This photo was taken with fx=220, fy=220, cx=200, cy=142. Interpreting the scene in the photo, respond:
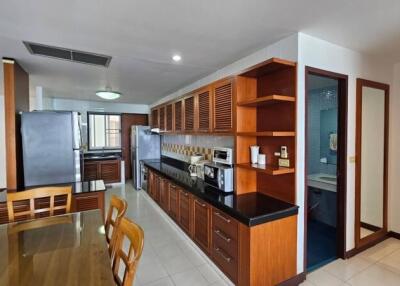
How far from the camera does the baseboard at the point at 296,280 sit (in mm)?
2021

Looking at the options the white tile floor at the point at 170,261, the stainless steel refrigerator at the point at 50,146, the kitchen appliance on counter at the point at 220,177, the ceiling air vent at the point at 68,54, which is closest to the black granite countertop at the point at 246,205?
the kitchen appliance on counter at the point at 220,177

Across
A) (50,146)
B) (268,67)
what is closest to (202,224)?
(268,67)

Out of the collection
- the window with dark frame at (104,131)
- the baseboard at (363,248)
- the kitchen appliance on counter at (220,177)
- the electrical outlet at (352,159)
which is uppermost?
the window with dark frame at (104,131)

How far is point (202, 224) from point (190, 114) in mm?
1674

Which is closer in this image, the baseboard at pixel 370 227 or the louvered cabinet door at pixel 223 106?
the louvered cabinet door at pixel 223 106

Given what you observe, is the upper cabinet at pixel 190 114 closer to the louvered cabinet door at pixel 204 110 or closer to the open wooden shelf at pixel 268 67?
the louvered cabinet door at pixel 204 110

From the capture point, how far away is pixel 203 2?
62.8 inches

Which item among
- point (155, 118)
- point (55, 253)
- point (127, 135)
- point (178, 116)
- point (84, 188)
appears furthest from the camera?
point (127, 135)

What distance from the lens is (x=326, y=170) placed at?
3.82 m

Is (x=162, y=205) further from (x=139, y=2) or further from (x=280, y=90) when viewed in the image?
(x=139, y=2)

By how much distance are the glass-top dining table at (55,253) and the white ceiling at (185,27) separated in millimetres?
1675

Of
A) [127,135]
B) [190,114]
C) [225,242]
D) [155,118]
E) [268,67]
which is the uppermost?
[268,67]

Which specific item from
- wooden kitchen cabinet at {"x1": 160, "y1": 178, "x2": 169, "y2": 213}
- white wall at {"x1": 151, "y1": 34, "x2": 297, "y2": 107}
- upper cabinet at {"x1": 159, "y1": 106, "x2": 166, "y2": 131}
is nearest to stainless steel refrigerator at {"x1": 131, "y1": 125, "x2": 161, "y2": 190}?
upper cabinet at {"x1": 159, "y1": 106, "x2": 166, "y2": 131}

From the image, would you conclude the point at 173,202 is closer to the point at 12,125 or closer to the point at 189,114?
the point at 189,114
